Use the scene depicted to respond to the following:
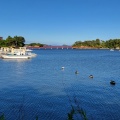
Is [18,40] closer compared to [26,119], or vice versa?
[26,119]

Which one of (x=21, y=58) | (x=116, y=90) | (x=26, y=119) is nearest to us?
(x=26, y=119)

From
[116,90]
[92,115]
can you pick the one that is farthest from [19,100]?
[116,90]

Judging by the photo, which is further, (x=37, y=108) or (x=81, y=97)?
(x=81, y=97)

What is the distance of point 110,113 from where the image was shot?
19734mm

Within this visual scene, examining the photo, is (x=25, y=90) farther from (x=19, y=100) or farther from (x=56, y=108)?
(x=56, y=108)

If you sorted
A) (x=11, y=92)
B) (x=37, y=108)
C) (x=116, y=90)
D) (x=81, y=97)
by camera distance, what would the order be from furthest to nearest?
1. (x=116, y=90)
2. (x=11, y=92)
3. (x=81, y=97)
4. (x=37, y=108)

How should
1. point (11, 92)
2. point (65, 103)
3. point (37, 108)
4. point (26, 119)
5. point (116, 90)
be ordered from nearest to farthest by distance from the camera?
1. point (26, 119)
2. point (37, 108)
3. point (65, 103)
4. point (11, 92)
5. point (116, 90)

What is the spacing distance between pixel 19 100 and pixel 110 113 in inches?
353

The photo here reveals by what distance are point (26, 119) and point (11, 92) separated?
10369 millimetres

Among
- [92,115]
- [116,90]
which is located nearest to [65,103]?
[92,115]

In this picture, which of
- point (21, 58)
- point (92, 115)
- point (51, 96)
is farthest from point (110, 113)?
point (21, 58)

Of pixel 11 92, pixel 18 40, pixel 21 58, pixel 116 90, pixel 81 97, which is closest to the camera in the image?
pixel 81 97

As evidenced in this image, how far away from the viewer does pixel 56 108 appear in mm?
20812

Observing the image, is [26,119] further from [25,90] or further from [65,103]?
[25,90]
